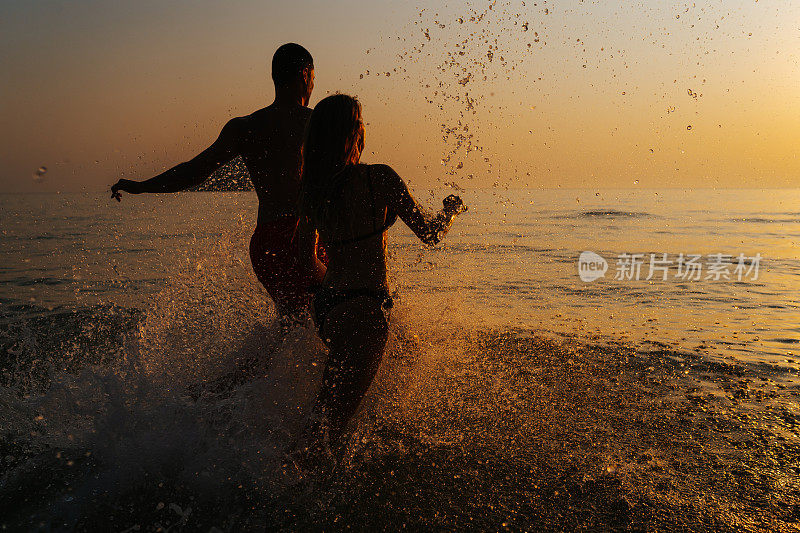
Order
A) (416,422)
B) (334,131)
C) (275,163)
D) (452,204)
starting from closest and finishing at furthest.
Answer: (334,131) → (452,204) → (275,163) → (416,422)

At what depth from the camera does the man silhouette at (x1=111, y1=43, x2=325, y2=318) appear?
3.59m

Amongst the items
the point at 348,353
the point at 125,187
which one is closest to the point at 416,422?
the point at 348,353

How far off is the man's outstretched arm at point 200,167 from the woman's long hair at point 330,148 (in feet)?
3.63

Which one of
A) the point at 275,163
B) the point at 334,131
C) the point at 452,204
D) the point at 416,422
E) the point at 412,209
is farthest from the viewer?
the point at 416,422

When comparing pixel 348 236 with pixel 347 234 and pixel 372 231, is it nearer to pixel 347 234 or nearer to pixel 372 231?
pixel 347 234

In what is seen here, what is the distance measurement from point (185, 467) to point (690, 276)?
11737mm

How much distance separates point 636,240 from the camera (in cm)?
2014

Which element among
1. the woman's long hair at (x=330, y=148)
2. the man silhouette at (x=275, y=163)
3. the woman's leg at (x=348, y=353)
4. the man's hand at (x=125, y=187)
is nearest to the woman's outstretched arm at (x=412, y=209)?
the woman's long hair at (x=330, y=148)

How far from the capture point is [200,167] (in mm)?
3586

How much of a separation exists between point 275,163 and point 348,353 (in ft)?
4.95

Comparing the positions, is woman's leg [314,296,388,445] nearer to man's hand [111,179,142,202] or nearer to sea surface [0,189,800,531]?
sea surface [0,189,800,531]

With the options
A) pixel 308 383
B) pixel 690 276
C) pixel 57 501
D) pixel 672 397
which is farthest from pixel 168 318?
pixel 690 276

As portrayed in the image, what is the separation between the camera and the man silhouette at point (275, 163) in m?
3.59

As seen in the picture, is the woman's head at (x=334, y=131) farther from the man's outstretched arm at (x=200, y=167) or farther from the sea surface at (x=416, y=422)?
the sea surface at (x=416, y=422)
